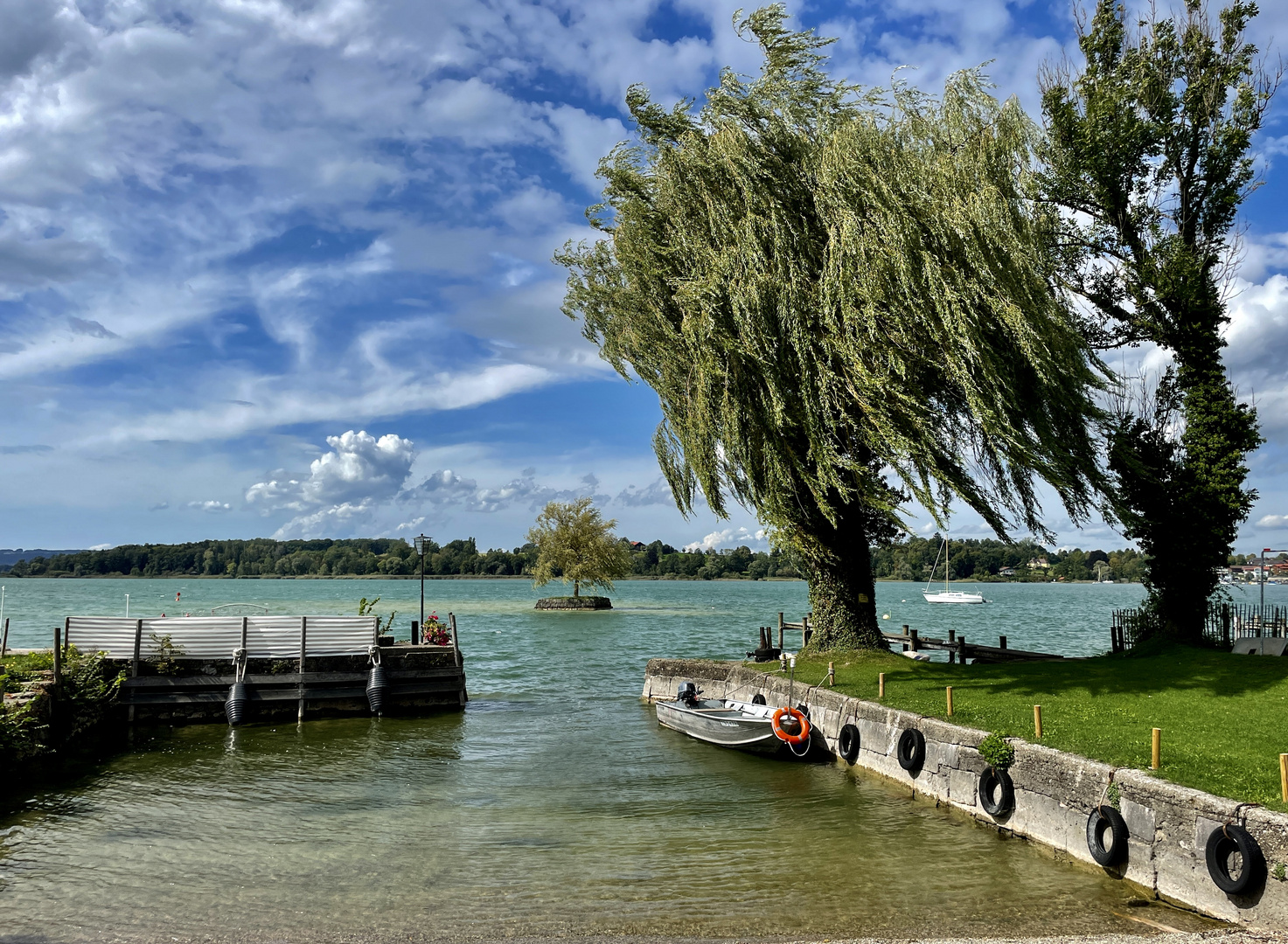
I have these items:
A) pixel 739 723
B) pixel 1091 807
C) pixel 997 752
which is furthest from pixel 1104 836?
pixel 739 723

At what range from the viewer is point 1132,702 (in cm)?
1394

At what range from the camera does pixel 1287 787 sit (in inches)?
316

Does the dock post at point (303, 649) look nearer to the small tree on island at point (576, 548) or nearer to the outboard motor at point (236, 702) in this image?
the outboard motor at point (236, 702)

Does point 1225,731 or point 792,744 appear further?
point 792,744

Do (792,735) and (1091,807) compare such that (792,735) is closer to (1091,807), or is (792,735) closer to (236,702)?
(1091,807)

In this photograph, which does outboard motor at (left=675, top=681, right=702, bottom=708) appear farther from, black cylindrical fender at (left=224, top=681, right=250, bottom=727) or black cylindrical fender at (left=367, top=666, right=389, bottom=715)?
black cylindrical fender at (left=224, top=681, right=250, bottom=727)

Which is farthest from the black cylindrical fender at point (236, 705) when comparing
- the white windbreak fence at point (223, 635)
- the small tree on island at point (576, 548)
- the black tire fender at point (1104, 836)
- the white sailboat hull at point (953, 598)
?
the white sailboat hull at point (953, 598)

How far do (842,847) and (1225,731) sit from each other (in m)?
5.74

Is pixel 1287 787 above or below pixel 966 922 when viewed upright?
above

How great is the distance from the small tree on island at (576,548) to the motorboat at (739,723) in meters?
52.0

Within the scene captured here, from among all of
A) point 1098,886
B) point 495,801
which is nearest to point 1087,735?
point 1098,886

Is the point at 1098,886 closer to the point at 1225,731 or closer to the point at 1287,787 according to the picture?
the point at 1287,787

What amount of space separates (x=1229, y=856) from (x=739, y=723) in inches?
378

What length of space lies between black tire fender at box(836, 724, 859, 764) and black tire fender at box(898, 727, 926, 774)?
1647 millimetres
